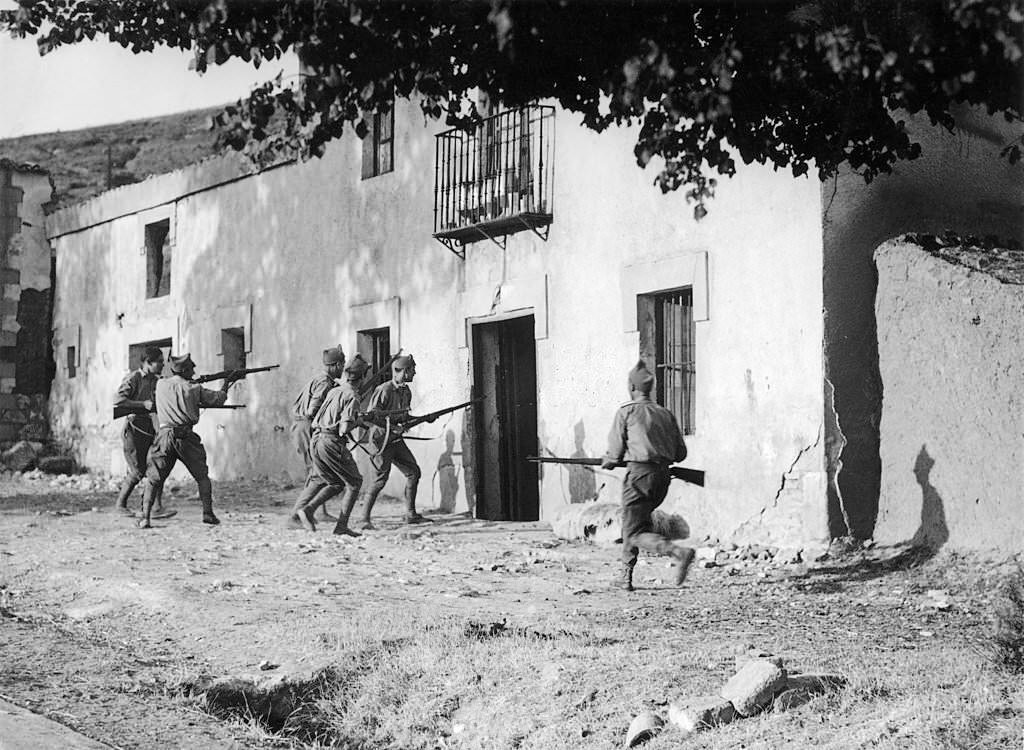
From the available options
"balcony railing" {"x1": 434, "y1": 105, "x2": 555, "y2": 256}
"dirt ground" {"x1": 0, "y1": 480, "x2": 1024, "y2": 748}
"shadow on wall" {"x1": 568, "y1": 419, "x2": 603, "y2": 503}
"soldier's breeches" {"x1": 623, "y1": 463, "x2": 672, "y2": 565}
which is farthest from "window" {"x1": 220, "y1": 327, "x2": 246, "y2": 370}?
"soldier's breeches" {"x1": 623, "y1": 463, "x2": 672, "y2": 565}

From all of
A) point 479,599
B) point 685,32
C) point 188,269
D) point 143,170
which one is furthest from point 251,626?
point 143,170

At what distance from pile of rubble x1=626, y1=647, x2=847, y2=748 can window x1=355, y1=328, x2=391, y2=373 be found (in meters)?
10.4

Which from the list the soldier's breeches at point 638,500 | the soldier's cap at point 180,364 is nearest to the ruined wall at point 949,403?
the soldier's breeches at point 638,500

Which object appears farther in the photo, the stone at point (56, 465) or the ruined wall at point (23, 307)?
the ruined wall at point (23, 307)

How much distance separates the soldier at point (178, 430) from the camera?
1263 centimetres

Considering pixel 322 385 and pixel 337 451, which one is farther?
pixel 322 385

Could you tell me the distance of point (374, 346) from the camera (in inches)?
614

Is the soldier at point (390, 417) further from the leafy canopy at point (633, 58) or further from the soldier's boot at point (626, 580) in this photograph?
the leafy canopy at point (633, 58)

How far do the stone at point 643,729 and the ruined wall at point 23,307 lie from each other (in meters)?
18.4

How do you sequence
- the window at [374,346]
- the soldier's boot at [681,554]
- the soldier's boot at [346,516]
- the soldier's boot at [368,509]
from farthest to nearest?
the window at [374,346]
the soldier's boot at [368,509]
the soldier's boot at [346,516]
the soldier's boot at [681,554]

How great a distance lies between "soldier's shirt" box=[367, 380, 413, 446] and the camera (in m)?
12.5

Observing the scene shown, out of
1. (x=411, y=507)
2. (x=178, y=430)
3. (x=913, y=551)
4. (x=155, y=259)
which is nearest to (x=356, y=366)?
(x=411, y=507)

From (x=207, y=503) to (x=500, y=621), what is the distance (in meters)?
6.19

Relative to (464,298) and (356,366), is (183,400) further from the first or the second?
(464,298)
